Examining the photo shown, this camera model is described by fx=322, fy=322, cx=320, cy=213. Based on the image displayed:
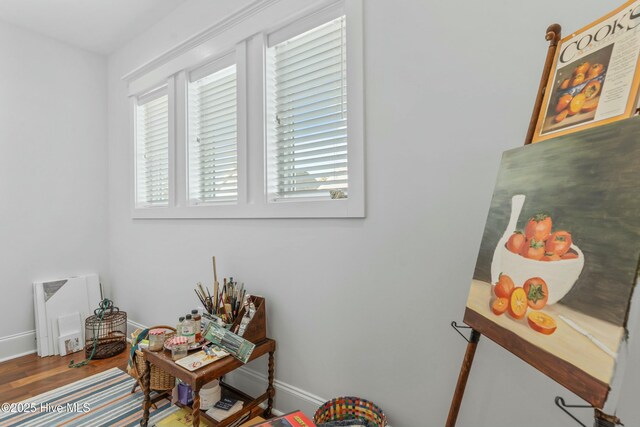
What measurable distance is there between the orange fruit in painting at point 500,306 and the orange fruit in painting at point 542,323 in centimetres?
8

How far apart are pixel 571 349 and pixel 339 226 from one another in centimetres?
105

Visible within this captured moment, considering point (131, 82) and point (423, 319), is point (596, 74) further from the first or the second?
point (131, 82)

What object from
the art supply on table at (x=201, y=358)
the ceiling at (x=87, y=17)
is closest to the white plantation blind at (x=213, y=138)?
the ceiling at (x=87, y=17)

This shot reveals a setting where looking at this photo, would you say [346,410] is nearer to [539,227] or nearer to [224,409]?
[224,409]

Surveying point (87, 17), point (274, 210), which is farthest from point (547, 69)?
point (87, 17)

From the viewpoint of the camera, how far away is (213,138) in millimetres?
2273

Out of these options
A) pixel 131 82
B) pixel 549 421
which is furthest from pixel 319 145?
pixel 131 82

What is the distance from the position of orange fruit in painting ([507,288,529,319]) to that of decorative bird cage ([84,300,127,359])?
2.91 metres

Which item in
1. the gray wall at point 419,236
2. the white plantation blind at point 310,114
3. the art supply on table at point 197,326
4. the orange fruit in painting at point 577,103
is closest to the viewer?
the orange fruit in painting at point 577,103

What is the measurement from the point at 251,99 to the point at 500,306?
170 cm

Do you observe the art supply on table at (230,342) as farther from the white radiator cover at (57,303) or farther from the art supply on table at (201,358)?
the white radiator cover at (57,303)

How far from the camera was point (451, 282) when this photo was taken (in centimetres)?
127

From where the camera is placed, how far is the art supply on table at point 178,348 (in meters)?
1.61

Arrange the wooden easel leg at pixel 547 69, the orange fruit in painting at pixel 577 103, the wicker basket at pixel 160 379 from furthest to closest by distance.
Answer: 1. the wicker basket at pixel 160 379
2. the wooden easel leg at pixel 547 69
3. the orange fruit in painting at pixel 577 103
